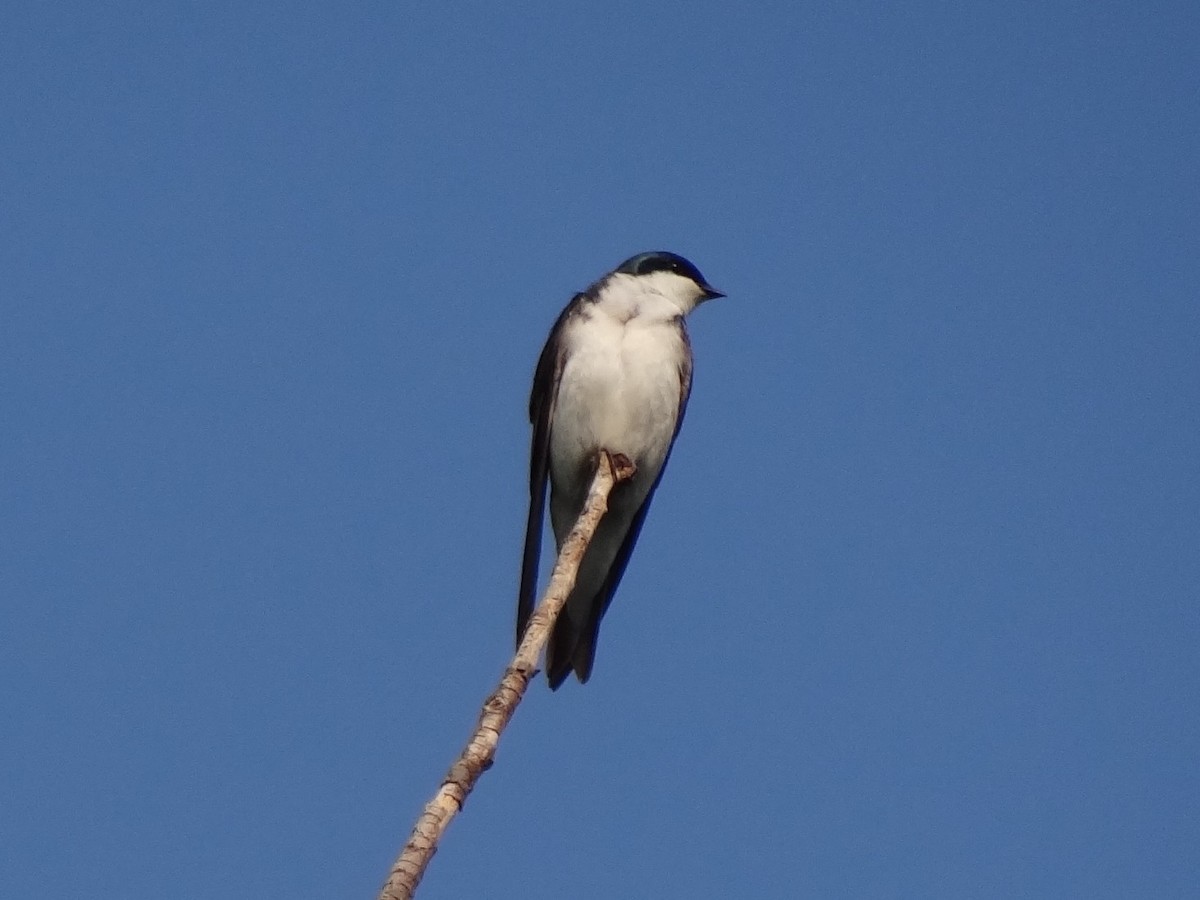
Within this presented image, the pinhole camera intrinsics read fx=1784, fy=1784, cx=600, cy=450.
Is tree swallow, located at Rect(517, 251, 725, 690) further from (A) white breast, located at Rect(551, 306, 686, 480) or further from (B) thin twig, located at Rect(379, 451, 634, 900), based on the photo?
(B) thin twig, located at Rect(379, 451, 634, 900)

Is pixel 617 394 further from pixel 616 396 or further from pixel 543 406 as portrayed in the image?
pixel 543 406

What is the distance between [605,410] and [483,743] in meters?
4.01

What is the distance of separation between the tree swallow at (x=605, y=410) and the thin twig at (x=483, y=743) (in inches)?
89.2

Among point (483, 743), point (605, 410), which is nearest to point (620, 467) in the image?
point (605, 410)

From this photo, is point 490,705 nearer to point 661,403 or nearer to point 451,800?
point 451,800

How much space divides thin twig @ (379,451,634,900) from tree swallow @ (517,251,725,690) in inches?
89.2

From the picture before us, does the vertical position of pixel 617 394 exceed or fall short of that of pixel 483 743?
it exceeds it

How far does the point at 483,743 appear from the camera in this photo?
4344mm

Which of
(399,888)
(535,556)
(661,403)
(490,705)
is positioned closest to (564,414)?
(661,403)

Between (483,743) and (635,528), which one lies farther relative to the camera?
(635,528)

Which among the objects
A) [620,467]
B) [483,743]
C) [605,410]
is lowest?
[483,743]

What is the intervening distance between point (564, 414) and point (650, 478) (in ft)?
1.80

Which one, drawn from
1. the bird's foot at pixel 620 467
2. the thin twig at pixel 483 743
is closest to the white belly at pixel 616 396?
the bird's foot at pixel 620 467

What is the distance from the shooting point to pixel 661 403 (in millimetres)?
8320
